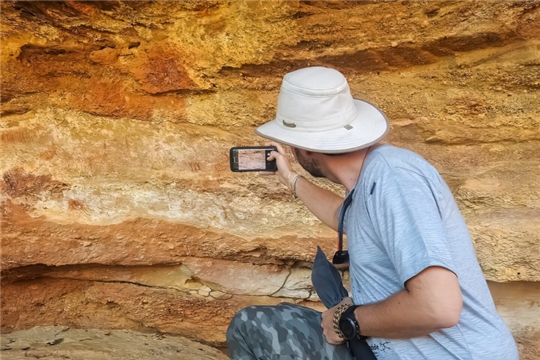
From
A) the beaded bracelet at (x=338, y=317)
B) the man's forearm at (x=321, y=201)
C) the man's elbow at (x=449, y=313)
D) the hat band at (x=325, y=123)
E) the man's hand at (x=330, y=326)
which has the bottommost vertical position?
the man's hand at (x=330, y=326)

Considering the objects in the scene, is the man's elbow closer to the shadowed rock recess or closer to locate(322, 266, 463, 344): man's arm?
locate(322, 266, 463, 344): man's arm

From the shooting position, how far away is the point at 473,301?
1.52m

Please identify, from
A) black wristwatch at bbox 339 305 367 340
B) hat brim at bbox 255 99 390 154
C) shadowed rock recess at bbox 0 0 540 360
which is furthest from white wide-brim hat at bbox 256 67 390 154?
shadowed rock recess at bbox 0 0 540 360

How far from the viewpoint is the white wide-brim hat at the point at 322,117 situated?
1.60 m

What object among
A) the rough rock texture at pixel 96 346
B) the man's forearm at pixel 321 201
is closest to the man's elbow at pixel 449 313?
the man's forearm at pixel 321 201

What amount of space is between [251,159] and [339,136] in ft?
1.65

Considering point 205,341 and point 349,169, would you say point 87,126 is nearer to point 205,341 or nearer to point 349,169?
point 205,341

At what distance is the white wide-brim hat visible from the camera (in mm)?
1600

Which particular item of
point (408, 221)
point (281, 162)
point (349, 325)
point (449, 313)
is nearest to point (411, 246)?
point (408, 221)

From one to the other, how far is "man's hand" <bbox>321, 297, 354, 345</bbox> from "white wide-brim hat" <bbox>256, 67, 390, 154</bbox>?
50 centimetres

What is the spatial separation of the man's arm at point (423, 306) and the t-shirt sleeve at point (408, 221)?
24mm

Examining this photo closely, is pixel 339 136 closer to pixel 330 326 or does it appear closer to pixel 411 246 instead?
pixel 411 246

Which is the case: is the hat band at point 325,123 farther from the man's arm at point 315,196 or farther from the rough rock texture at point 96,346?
the rough rock texture at point 96,346

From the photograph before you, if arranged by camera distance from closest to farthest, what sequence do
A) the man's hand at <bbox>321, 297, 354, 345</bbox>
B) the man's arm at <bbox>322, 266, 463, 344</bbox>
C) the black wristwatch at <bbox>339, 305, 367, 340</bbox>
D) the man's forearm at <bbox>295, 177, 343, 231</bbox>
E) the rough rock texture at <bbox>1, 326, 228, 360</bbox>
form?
the man's arm at <bbox>322, 266, 463, 344</bbox>, the black wristwatch at <bbox>339, 305, 367, 340</bbox>, the man's hand at <bbox>321, 297, 354, 345</bbox>, the man's forearm at <bbox>295, 177, 343, 231</bbox>, the rough rock texture at <bbox>1, 326, 228, 360</bbox>
